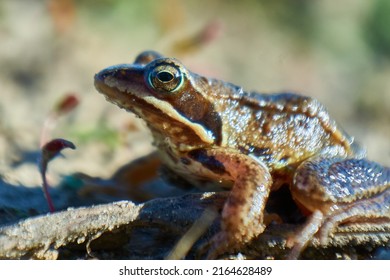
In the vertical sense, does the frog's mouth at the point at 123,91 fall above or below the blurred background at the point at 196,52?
below

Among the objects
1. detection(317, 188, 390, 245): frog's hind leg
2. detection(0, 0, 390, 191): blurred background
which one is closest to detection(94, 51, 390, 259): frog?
detection(317, 188, 390, 245): frog's hind leg

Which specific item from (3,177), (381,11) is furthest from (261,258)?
(381,11)

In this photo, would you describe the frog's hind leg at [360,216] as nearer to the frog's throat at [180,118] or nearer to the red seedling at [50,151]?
the frog's throat at [180,118]

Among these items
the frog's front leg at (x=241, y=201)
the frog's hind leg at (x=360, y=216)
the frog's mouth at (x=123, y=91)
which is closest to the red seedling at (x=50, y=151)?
the frog's mouth at (x=123, y=91)

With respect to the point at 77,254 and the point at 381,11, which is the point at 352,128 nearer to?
the point at 381,11

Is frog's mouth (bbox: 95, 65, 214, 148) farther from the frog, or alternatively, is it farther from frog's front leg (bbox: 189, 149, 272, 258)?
frog's front leg (bbox: 189, 149, 272, 258)
